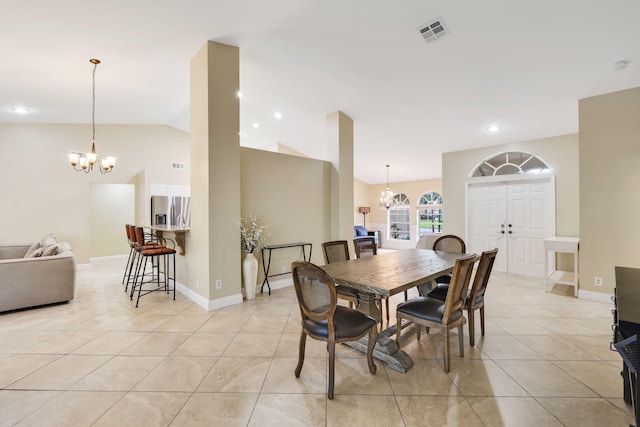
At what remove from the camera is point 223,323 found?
316 centimetres

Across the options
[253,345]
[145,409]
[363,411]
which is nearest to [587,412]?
[363,411]

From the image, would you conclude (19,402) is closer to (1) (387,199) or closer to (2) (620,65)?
(2) (620,65)

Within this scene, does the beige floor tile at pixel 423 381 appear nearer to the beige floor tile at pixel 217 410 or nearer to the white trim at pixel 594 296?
the beige floor tile at pixel 217 410

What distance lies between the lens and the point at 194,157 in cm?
389

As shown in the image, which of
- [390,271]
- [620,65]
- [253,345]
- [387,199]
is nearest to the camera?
[390,271]

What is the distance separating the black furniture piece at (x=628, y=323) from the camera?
1.22 m

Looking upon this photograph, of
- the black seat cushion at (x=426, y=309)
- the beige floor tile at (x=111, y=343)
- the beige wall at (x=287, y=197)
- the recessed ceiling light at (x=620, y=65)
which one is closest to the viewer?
the black seat cushion at (x=426, y=309)

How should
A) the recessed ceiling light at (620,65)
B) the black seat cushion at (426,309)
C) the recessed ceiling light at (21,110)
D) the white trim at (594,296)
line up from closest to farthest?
the black seat cushion at (426,309) < the recessed ceiling light at (620,65) < the white trim at (594,296) < the recessed ceiling light at (21,110)

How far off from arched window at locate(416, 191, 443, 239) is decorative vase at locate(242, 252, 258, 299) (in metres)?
7.26

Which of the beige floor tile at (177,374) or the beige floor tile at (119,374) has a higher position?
the beige floor tile at (119,374)

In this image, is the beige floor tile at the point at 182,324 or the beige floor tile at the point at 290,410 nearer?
the beige floor tile at the point at 290,410

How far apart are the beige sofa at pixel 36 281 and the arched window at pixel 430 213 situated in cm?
922

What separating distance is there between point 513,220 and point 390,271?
463cm

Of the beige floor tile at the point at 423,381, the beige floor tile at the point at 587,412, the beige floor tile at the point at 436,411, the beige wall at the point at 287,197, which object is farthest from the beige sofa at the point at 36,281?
the beige floor tile at the point at 587,412
